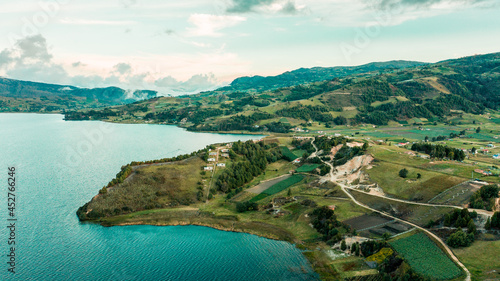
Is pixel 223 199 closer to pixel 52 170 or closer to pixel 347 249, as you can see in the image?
pixel 347 249

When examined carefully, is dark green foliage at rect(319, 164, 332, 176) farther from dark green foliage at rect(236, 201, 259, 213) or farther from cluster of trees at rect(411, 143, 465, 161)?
cluster of trees at rect(411, 143, 465, 161)

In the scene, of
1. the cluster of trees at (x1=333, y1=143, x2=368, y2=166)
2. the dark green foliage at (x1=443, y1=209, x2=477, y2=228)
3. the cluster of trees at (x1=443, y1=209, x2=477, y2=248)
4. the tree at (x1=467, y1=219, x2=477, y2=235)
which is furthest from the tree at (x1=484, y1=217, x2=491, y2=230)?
the cluster of trees at (x1=333, y1=143, x2=368, y2=166)

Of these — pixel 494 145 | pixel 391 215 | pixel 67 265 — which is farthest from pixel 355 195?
pixel 494 145

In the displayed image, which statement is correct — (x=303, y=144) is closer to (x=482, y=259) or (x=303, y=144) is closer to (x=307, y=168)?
(x=307, y=168)

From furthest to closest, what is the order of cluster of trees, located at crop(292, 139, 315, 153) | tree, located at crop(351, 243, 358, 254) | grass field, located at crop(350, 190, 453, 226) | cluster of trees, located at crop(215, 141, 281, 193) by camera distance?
cluster of trees, located at crop(292, 139, 315, 153) < cluster of trees, located at crop(215, 141, 281, 193) < grass field, located at crop(350, 190, 453, 226) < tree, located at crop(351, 243, 358, 254)

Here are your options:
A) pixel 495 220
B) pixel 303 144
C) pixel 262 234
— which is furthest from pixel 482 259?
pixel 303 144

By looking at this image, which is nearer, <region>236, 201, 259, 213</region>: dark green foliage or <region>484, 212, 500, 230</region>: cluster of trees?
<region>484, 212, 500, 230</region>: cluster of trees

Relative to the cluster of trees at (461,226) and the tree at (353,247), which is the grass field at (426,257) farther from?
the tree at (353,247)

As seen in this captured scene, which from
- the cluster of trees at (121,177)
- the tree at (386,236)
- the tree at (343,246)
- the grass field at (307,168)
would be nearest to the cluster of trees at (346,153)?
the grass field at (307,168)
